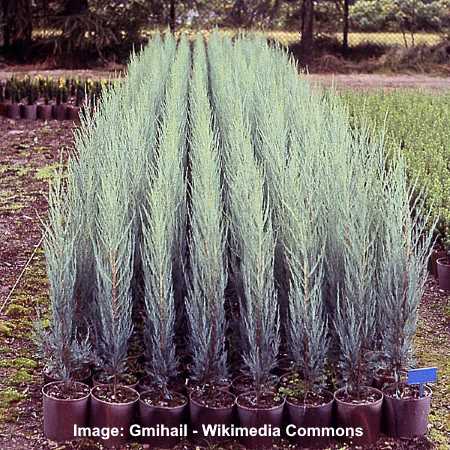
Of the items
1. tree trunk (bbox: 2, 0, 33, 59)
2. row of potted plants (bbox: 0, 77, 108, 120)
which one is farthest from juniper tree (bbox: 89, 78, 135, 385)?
tree trunk (bbox: 2, 0, 33, 59)

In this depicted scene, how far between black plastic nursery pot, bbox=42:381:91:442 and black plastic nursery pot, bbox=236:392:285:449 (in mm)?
690

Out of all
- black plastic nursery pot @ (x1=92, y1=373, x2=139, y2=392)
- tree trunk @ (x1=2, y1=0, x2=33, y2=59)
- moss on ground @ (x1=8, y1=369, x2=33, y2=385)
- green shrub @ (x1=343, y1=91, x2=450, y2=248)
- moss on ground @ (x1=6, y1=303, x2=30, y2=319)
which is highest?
tree trunk @ (x1=2, y1=0, x2=33, y2=59)

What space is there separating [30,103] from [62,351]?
371 inches

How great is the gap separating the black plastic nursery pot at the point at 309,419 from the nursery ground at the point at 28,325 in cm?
26

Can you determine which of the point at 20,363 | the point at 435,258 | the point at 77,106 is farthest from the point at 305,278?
the point at 77,106

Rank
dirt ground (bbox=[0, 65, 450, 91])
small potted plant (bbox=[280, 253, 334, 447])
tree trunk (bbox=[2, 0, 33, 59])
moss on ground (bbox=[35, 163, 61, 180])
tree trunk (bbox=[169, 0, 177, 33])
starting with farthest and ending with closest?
1. tree trunk (bbox=[169, 0, 177, 33])
2. tree trunk (bbox=[2, 0, 33, 59])
3. dirt ground (bbox=[0, 65, 450, 91])
4. moss on ground (bbox=[35, 163, 61, 180])
5. small potted plant (bbox=[280, 253, 334, 447])

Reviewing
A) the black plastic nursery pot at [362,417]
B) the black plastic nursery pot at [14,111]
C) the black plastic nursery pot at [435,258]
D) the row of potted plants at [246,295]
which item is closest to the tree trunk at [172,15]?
the black plastic nursery pot at [14,111]

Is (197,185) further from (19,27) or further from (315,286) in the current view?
(19,27)

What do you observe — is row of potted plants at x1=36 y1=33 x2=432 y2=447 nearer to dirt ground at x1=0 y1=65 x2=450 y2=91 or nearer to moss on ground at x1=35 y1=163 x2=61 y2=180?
moss on ground at x1=35 y1=163 x2=61 y2=180

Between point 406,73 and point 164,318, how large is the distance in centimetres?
1571

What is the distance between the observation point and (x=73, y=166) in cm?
512

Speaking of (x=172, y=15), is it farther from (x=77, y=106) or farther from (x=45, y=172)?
(x=45, y=172)

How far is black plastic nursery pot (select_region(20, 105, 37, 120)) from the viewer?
41.0 ft

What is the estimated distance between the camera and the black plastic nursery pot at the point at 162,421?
3.71 m
